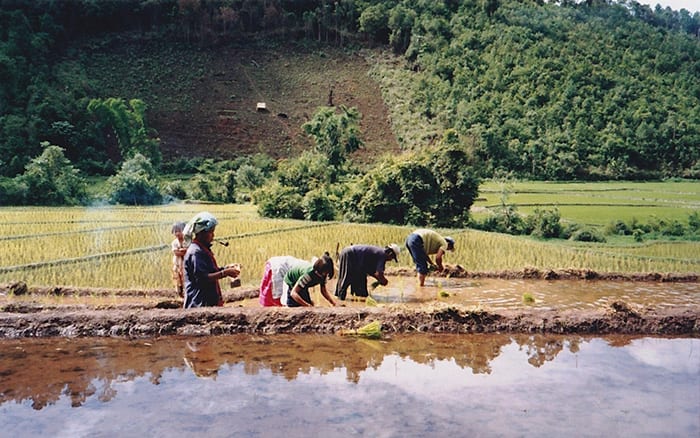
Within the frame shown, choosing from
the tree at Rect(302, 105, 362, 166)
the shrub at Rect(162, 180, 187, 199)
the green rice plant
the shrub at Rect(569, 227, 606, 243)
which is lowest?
the shrub at Rect(569, 227, 606, 243)

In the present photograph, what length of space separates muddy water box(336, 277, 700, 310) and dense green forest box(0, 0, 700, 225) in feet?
24.6

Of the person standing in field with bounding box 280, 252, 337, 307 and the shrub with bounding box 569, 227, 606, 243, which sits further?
the shrub with bounding box 569, 227, 606, 243

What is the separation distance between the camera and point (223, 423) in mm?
3889

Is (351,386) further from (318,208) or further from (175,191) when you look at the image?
(175,191)

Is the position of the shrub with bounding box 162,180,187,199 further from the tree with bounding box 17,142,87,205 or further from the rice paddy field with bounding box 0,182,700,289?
the rice paddy field with bounding box 0,182,700,289

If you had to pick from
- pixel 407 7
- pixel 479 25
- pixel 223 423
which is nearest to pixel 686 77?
pixel 479 25

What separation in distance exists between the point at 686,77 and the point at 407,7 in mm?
22242

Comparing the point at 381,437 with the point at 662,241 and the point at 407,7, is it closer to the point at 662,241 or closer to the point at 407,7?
the point at 662,241

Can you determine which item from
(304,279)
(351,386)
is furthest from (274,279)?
(351,386)

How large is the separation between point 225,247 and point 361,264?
15.0 ft

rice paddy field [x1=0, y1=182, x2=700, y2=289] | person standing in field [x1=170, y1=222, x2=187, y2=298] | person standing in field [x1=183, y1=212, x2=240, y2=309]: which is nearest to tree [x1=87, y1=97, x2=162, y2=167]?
rice paddy field [x1=0, y1=182, x2=700, y2=289]

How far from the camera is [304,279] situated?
6562 millimetres

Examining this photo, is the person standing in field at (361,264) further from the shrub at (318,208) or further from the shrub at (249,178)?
the shrub at (249,178)

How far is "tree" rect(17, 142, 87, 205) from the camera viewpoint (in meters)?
20.6
